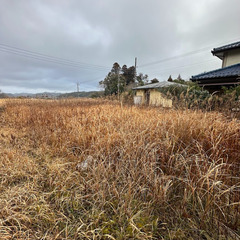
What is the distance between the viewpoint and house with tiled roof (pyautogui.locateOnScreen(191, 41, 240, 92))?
471 cm

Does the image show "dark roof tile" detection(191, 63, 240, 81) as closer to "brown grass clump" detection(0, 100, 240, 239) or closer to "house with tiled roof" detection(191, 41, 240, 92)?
"house with tiled roof" detection(191, 41, 240, 92)

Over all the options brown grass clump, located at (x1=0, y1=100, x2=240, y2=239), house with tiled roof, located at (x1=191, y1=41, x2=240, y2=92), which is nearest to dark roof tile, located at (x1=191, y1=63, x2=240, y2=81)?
house with tiled roof, located at (x1=191, y1=41, x2=240, y2=92)

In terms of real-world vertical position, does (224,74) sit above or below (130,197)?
above

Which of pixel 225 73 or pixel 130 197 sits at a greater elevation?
pixel 225 73

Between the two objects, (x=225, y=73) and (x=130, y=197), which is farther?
(x=225, y=73)

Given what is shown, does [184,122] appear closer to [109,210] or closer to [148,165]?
[148,165]

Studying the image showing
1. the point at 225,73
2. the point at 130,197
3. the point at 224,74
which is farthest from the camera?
the point at 225,73

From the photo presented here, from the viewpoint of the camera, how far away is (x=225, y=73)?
498 centimetres

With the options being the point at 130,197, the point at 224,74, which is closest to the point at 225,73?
the point at 224,74

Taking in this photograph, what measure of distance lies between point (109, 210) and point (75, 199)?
36cm

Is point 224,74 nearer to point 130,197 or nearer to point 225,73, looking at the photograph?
point 225,73

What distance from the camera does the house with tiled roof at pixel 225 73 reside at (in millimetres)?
4707

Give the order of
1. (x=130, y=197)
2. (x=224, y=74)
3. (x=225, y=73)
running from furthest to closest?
(x=225, y=73) → (x=224, y=74) → (x=130, y=197)

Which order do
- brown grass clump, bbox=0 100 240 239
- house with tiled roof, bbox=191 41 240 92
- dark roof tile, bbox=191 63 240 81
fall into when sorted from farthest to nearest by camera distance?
house with tiled roof, bbox=191 41 240 92
dark roof tile, bbox=191 63 240 81
brown grass clump, bbox=0 100 240 239
